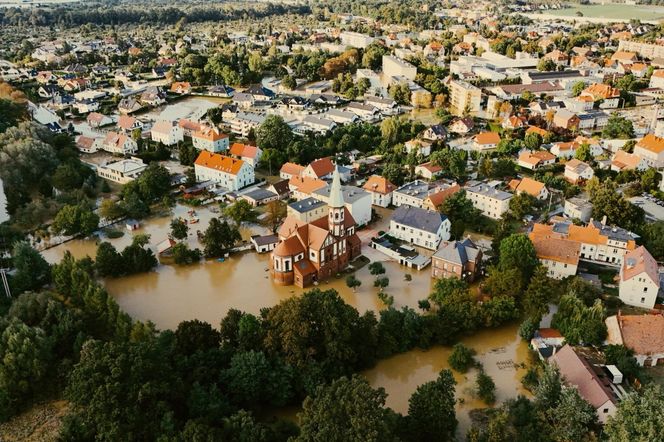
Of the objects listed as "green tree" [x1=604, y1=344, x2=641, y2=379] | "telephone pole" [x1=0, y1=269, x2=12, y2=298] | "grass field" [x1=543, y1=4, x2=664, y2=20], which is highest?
"grass field" [x1=543, y1=4, x2=664, y2=20]

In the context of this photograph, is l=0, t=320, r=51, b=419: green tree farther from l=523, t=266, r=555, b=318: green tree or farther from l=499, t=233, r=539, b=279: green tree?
l=499, t=233, r=539, b=279: green tree

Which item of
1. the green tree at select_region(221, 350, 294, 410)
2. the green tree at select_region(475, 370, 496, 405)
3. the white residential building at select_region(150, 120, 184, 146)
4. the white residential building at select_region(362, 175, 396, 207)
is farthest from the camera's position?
the white residential building at select_region(150, 120, 184, 146)

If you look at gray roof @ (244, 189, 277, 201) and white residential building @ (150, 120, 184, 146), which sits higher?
white residential building @ (150, 120, 184, 146)

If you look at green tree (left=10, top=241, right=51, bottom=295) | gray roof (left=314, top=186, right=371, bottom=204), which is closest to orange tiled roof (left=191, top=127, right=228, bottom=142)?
gray roof (left=314, top=186, right=371, bottom=204)

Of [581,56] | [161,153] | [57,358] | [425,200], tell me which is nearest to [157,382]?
[57,358]

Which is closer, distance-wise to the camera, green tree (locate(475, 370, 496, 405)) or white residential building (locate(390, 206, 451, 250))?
green tree (locate(475, 370, 496, 405))

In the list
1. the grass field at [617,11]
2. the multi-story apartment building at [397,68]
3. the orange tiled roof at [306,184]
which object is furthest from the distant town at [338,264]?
the grass field at [617,11]

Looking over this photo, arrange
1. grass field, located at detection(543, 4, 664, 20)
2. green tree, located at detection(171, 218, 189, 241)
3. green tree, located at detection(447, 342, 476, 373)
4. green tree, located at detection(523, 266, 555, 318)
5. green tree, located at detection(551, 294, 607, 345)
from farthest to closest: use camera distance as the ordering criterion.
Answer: grass field, located at detection(543, 4, 664, 20), green tree, located at detection(171, 218, 189, 241), green tree, located at detection(523, 266, 555, 318), green tree, located at detection(551, 294, 607, 345), green tree, located at detection(447, 342, 476, 373)

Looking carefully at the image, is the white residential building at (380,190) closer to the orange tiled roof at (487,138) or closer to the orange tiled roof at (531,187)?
the orange tiled roof at (531,187)
